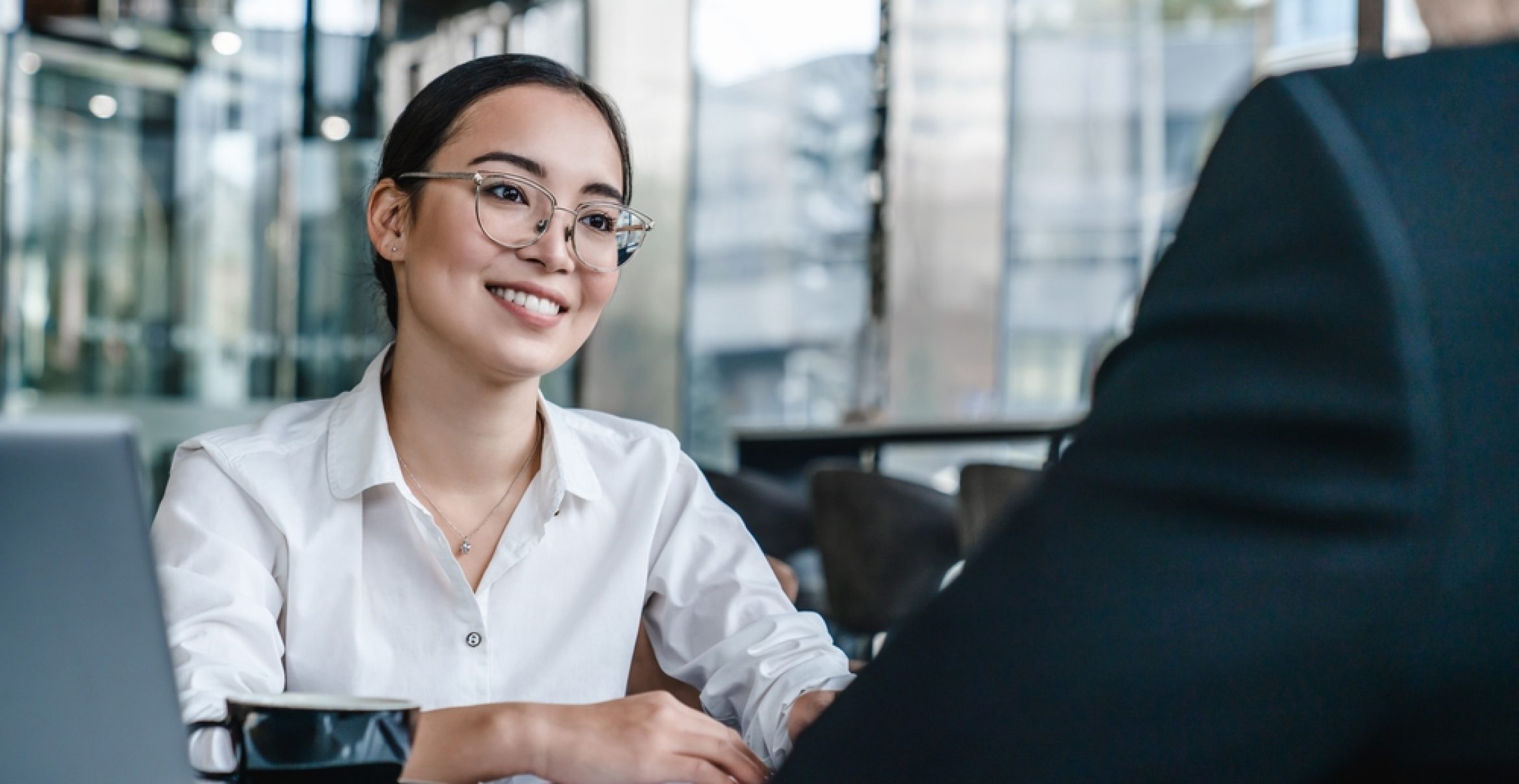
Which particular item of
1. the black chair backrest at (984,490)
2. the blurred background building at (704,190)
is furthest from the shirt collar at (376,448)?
the blurred background building at (704,190)

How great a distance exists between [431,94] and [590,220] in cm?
22

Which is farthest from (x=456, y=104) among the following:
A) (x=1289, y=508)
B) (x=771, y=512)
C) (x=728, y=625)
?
(x=771, y=512)

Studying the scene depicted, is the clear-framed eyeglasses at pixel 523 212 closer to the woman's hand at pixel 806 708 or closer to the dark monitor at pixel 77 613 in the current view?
the woman's hand at pixel 806 708

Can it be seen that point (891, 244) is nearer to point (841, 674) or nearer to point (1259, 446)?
point (841, 674)

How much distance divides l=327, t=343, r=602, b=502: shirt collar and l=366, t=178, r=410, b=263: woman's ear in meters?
0.11

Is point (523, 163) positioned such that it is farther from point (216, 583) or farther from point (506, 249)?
point (216, 583)

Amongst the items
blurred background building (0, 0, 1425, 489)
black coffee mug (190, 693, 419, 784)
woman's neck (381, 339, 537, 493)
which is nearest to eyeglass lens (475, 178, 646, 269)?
woman's neck (381, 339, 537, 493)

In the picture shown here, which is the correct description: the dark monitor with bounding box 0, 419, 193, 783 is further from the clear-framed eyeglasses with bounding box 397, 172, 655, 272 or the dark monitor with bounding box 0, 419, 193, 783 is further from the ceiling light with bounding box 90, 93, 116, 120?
the ceiling light with bounding box 90, 93, 116, 120

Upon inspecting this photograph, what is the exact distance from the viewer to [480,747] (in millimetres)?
895

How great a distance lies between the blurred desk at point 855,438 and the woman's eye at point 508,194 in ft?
9.30

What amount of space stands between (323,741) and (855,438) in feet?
13.2

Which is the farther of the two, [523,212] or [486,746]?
[523,212]

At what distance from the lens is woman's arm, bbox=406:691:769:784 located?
2.92ft

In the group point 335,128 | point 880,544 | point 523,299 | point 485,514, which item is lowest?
point 880,544
